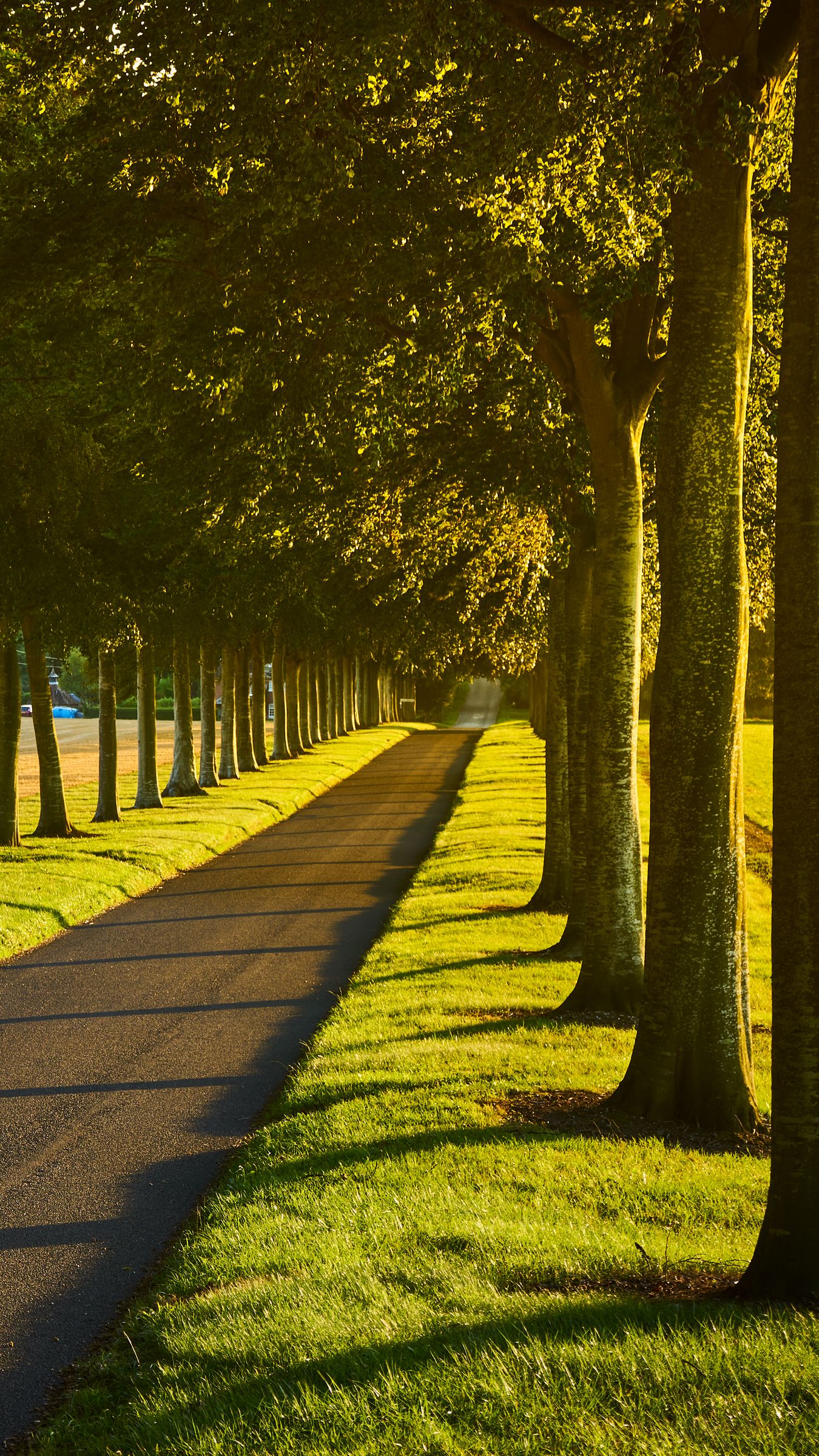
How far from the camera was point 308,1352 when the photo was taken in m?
4.98

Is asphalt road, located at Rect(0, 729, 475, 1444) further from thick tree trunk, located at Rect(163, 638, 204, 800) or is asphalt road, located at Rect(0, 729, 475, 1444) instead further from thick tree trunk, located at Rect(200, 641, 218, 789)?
thick tree trunk, located at Rect(200, 641, 218, 789)

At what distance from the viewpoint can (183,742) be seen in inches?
1335

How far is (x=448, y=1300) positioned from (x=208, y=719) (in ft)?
102

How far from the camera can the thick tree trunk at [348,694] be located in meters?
67.3

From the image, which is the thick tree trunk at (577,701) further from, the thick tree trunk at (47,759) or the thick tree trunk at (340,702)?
the thick tree trunk at (340,702)

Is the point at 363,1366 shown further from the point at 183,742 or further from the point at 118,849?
the point at 183,742

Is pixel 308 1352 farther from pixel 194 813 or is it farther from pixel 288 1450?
pixel 194 813

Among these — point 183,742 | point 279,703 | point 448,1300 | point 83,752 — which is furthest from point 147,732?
point 83,752

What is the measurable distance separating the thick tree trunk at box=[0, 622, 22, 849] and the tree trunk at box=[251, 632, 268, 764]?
58.9ft

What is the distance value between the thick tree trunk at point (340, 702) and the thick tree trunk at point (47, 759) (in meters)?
41.9

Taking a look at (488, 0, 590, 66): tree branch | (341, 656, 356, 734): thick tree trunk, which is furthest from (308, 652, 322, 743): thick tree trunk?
(488, 0, 590, 66): tree branch

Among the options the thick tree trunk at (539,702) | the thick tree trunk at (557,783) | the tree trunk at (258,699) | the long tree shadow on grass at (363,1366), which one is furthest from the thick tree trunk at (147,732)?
the thick tree trunk at (539,702)

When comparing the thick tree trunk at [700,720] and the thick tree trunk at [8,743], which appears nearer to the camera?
the thick tree trunk at [700,720]

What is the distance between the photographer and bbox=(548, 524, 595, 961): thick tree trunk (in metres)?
14.6
